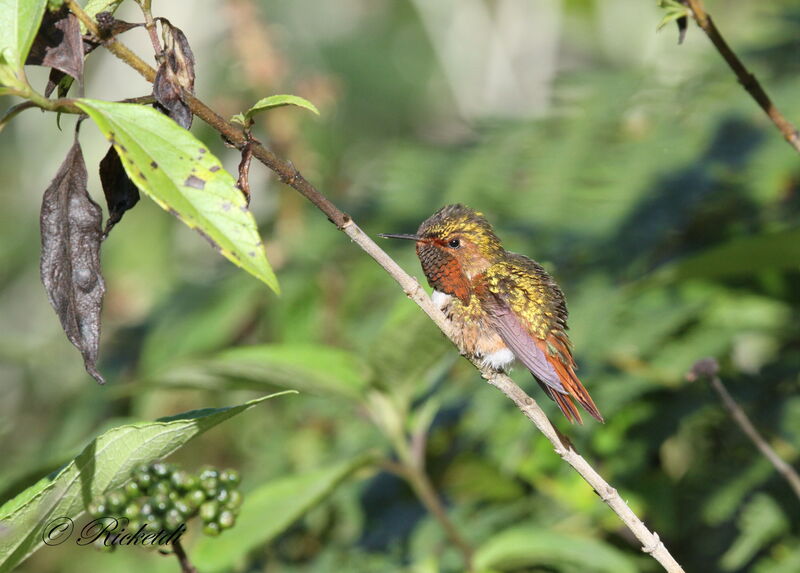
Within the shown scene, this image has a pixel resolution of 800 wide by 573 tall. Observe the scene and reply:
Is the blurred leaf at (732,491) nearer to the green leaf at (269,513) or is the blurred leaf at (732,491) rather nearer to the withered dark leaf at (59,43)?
the green leaf at (269,513)

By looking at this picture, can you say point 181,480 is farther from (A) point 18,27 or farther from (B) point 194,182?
(A) point 18,27

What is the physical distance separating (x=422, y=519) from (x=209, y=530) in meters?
1.52

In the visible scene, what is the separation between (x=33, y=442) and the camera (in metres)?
5.19

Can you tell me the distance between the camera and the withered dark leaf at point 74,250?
127 cm

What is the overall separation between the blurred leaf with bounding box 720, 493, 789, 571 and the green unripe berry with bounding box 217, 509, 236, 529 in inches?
64.1

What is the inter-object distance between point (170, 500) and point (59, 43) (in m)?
0.77

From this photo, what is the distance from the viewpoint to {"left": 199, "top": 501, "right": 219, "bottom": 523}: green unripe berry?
5.31 feet

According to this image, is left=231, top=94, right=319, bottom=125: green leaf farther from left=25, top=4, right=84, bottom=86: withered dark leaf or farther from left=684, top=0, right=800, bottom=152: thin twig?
left=684, top=0, right=800, bottom=152: thin twig

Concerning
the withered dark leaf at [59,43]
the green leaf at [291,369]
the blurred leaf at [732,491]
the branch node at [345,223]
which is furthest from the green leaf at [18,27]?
the blurred leaf at [732,491]

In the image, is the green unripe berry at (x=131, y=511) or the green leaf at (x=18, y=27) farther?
the green unripe berry at (x=131, y=511)

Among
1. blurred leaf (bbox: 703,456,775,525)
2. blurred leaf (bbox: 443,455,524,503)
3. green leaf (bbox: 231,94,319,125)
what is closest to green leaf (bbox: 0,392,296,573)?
green leaf (bbox: 231,94,319,125)

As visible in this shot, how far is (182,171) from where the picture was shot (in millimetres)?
1140

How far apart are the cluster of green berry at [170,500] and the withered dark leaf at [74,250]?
0.37 metres

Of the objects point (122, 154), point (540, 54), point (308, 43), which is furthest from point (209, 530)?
point (308, 43)
